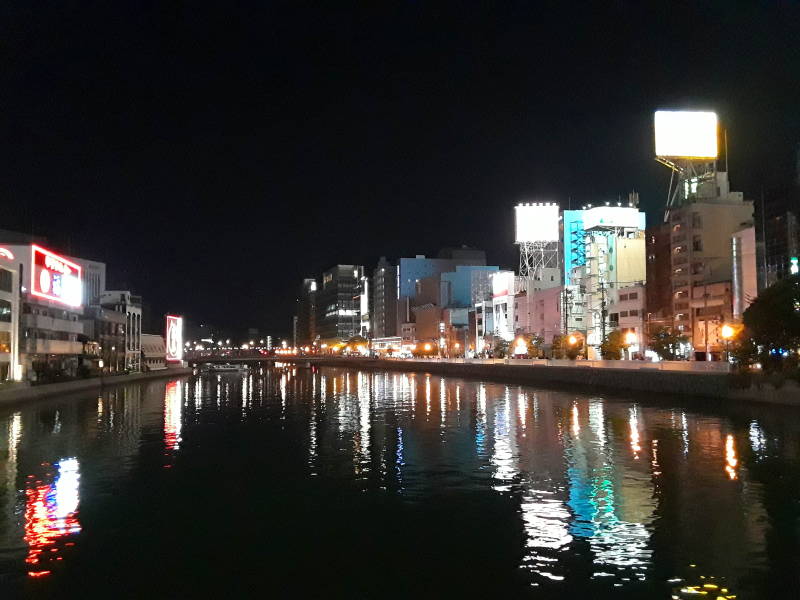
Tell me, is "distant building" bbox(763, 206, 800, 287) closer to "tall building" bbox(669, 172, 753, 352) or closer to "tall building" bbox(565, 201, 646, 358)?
"tall building" bbox(669, 172, 753, 352)

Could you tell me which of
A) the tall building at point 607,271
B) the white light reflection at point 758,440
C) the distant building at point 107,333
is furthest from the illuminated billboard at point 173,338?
the white light reflection at point 758,440

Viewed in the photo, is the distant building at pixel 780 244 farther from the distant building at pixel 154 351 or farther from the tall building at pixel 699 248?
the distant building at pixel 154 351

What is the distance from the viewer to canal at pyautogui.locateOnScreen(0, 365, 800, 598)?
39.3 feet

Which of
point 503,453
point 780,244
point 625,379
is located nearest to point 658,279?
point 780,244

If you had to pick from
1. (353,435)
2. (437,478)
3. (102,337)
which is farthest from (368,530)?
(102,337)

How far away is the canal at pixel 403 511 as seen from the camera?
11984mm

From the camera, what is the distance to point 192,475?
2180 centimetres

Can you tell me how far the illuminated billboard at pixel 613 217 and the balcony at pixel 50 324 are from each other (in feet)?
228

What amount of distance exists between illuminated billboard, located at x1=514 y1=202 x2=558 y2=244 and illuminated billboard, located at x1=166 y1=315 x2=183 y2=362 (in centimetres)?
6071

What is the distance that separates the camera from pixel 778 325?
148 feet

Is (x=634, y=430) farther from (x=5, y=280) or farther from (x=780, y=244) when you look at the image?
(x=5, y=280)

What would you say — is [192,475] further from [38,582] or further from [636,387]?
[636,387]

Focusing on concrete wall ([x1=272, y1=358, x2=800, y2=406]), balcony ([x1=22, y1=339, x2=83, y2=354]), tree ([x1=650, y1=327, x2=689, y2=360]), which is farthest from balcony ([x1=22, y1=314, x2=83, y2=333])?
tree ([x1=650, y1=327, x2=689, y2=360])

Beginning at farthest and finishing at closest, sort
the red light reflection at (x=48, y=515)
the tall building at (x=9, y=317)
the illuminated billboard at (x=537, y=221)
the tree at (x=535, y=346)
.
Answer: the illuminated billboard at (x=537, y=221) < the tree at (x=535, y=346) < the tall building at (x=9, y=317) < the red light reflection at (x=48, y=515)
